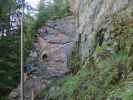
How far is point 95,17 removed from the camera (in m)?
9.99

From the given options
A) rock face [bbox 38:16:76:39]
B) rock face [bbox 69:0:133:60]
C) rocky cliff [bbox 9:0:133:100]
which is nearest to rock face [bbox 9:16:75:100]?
rock face [bbox 38:16:76:39]

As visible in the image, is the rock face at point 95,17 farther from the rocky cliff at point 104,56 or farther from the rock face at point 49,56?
the rock face at point 49,56

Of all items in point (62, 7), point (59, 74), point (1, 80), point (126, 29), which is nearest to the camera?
point (126, 29)

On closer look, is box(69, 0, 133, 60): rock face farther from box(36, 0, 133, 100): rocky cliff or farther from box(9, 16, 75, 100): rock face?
box(9, 16, 75, 100): rock face

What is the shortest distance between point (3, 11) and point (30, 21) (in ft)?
12.5

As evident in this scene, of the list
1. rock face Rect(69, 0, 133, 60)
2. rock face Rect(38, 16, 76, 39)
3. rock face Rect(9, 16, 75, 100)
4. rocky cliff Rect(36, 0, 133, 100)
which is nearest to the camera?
rocky cliff Rect(36, 0, 133, 100)

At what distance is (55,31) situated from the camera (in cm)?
1764

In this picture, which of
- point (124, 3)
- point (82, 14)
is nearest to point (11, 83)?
point (82, 14)

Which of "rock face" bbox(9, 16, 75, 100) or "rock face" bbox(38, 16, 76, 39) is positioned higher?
"rock face" bbox(38, 16, 76, 39)

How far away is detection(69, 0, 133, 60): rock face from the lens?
8750mm

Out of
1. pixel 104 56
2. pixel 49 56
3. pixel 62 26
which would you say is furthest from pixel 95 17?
pixel 62 26

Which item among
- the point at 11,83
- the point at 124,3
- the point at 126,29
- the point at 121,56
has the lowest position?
the point at 11,83

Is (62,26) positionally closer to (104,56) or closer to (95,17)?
(95,17)

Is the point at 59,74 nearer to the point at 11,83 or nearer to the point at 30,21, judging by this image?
the point at 11,83
